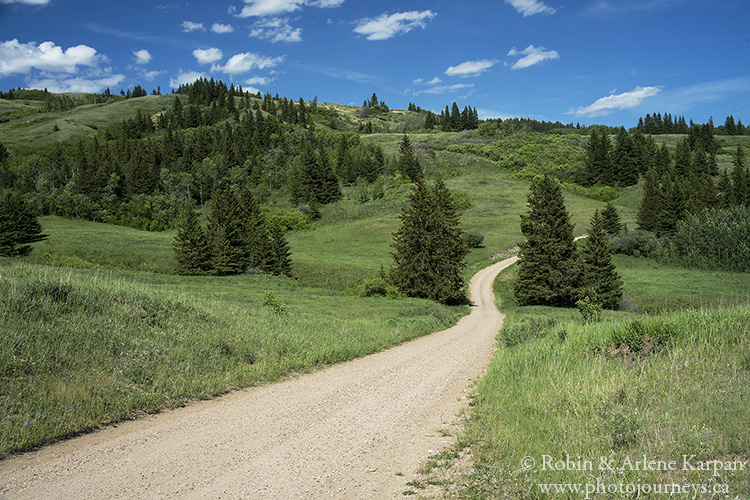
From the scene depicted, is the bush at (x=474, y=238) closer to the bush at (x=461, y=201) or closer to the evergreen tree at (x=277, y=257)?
the bush at (x=461, y=201)

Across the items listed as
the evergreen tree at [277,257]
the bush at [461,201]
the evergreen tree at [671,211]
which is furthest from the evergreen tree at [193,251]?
the evergreen tree at [671,211]

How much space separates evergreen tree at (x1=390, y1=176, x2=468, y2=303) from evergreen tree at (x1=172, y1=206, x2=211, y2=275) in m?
27.9

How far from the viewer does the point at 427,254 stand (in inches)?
1458

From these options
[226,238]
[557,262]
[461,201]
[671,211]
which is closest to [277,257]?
[226,238]

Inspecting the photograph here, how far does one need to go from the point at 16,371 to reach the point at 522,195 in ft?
372

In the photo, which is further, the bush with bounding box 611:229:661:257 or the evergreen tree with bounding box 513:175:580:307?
the bush with bounding box 611:229:661:257

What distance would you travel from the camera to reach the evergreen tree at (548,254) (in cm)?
4109

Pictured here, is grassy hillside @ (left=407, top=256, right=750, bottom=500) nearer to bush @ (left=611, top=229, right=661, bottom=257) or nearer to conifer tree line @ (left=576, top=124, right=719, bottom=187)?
bush @ (left=611, top=229, right=661, bottom=257)

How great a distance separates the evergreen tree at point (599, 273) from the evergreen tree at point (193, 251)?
45.4m

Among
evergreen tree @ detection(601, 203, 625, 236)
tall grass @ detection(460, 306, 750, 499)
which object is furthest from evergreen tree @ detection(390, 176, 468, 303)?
evergreen tree @ detection(601, 203, 625, 236)

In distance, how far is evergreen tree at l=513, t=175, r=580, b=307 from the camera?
4109 centimetres

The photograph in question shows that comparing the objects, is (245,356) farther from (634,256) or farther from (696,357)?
(634,256)

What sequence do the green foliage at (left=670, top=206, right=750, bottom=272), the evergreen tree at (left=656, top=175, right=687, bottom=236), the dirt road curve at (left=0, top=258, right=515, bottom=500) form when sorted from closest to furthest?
the dirt road curve at (left=0, top=258, right=515, bottom=500), the green foliage at (left=670, top=206, right=750, bottom=272), the evergreen tree at (left=656, top=175, right=687, bottom=236)

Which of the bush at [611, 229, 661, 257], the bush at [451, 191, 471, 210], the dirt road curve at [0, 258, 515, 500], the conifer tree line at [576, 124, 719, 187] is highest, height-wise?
the conifer tree line at [576, 124, 719, 187]
